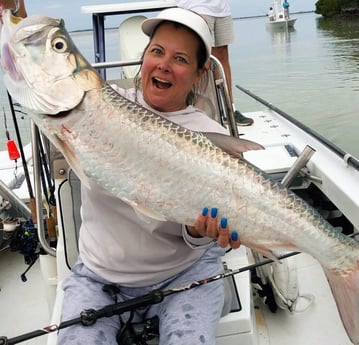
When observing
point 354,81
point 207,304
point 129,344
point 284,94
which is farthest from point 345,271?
point 354,81

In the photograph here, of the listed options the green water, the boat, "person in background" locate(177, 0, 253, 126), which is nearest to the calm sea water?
the green water

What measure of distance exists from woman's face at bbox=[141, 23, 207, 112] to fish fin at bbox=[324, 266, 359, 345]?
95 centimetres

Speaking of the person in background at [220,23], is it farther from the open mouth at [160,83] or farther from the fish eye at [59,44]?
the fish eye at [59,44]

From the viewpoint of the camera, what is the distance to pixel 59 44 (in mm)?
1603

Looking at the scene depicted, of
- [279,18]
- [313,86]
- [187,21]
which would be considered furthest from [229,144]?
[279,18]

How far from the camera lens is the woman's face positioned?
1985 millimetres

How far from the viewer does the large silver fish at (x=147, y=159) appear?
5.21 ft

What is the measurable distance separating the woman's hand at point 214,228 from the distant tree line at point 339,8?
5629cm

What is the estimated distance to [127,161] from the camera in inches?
65.4

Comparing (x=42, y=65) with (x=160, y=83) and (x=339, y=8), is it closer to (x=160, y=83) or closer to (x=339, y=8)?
(x=160, y=83)

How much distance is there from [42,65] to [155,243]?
0.85 m

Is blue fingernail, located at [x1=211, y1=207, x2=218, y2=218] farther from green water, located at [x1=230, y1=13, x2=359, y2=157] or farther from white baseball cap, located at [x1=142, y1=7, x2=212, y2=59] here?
green water, located at [x1=230, y1=13, x2=359, y2=157]

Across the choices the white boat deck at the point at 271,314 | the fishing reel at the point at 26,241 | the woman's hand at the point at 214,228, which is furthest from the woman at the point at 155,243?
the fishing reel at the point at 26,241

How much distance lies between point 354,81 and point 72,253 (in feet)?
32.5
